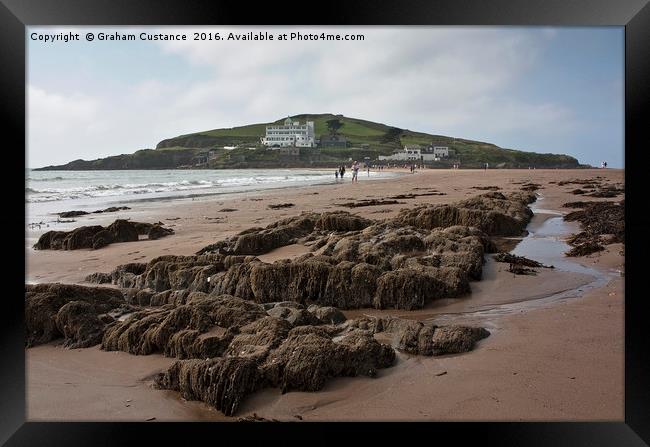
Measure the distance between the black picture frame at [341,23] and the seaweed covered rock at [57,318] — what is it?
0.71 metres

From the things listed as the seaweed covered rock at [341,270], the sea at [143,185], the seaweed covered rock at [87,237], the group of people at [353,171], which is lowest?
the seaweed covered rock at [341,270]

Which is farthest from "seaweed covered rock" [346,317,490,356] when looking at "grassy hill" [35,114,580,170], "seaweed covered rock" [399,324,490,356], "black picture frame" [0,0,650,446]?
"grassy hill" [35,114,580,170]

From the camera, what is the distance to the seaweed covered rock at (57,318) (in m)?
3.67

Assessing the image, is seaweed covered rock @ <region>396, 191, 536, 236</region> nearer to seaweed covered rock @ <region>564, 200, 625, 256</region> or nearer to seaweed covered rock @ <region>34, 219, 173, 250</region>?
seaweed covered rock @ <region>564, 200, 625, 256</region>

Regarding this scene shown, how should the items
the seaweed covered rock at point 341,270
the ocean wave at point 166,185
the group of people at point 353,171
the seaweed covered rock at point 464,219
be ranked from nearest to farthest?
the seaweed covered rock at point 341,270 → the seaweed covered rock at point 464,219 → the ocean wave at point 166,185 → the group of people at point 353,171

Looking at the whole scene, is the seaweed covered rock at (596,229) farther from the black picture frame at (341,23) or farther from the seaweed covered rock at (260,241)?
the seaweed covered rock at (260,241)

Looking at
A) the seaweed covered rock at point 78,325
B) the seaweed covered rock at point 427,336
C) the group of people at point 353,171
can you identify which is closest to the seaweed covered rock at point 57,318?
the seaweed covered rock at point 78,325

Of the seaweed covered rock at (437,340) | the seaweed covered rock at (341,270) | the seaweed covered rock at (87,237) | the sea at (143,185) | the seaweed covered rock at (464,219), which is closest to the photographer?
the seaweed covered rock at (437,340)

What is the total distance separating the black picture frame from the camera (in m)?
2.86

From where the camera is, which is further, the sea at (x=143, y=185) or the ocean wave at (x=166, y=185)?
the ocean wave at (x=166, y=185)

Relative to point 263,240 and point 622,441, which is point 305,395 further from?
point 263,240

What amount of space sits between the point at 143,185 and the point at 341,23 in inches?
551

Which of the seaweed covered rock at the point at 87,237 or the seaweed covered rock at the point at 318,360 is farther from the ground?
the seaweed covered rock at the point at 87,237

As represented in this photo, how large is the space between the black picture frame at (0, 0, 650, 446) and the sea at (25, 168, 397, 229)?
4.10 m
